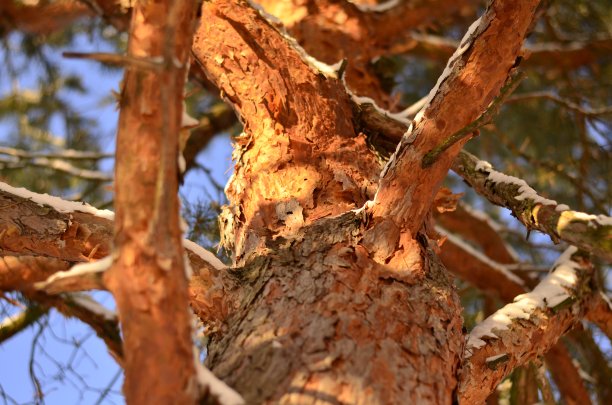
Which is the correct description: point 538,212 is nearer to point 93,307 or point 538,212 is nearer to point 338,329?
point 338,329

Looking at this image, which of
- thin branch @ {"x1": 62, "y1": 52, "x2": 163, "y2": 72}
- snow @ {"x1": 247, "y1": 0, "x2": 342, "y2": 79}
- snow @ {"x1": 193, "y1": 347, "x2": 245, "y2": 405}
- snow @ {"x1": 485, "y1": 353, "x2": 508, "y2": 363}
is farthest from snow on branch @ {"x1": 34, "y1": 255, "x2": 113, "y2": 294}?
snow @ {"x1": 247, "y1": 0, "x2": 342, "y2": 79}

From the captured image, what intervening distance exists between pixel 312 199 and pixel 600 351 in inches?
64.7

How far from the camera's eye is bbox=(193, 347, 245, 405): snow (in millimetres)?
1009

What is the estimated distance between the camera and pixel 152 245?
0.97 m

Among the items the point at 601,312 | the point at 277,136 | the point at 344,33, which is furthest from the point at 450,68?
the point at 344,33

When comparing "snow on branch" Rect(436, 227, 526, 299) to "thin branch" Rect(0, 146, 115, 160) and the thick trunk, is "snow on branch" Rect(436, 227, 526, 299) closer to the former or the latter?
the thick trunk

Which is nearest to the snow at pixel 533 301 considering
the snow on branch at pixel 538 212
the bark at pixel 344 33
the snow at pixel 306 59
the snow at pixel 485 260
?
the snow on branch at pixel 538 212

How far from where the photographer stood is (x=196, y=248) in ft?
5.16

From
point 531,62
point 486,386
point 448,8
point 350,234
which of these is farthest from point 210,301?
point 531,62

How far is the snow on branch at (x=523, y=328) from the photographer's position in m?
1.57

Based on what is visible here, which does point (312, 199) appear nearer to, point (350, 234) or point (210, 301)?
point (350, 234)

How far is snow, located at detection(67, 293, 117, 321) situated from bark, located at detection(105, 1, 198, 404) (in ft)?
0.96

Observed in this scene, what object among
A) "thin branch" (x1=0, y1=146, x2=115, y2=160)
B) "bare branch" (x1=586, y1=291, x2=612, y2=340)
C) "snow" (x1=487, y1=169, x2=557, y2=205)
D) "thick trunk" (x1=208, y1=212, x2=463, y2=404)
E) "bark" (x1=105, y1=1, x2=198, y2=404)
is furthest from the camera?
"thin branch" (x1=0, y1=146, x2=115, y2=160)

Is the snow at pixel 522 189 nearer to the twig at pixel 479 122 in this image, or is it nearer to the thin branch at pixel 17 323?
the twig at pixel 479 122
